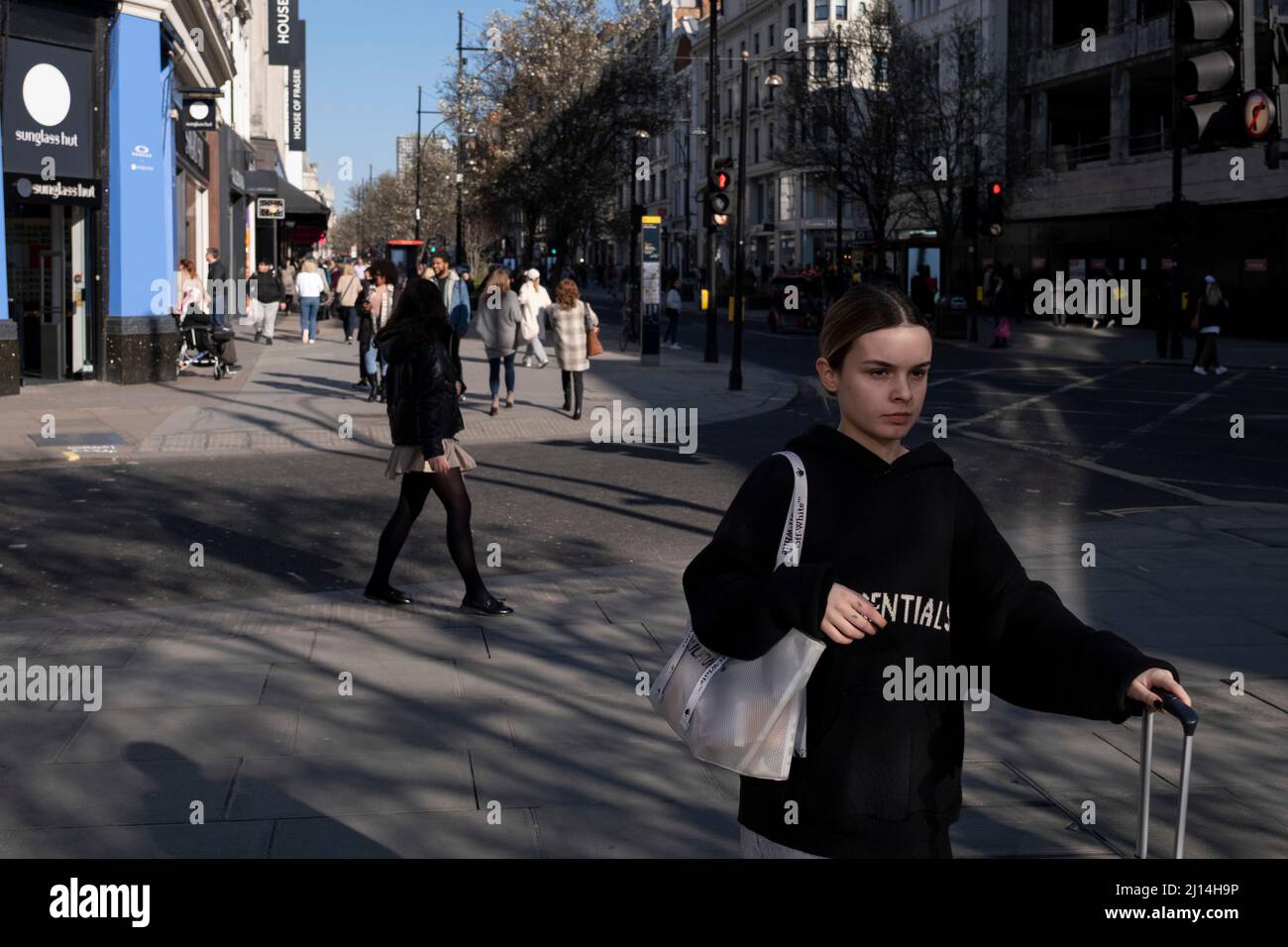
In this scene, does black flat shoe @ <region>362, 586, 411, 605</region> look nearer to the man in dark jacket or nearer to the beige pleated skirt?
the beige pleated skirt

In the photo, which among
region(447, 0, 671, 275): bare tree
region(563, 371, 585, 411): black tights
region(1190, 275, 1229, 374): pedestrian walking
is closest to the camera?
region(563, 371, 585, 411): black tights

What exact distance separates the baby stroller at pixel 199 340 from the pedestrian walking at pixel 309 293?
6.67m

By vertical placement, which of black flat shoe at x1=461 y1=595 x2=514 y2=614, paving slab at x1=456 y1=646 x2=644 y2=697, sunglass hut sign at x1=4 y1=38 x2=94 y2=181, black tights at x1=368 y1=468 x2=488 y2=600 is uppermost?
sunglass hut sign at x1=4 y1=38 x2=94 y2=181

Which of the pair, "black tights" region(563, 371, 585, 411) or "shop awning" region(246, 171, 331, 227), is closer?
"black tights" region(563, 371, 585, 411)

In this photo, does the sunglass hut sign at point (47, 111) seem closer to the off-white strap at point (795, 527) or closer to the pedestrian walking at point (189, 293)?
the pedestrian walking at point (189, 293)

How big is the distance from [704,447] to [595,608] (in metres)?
7.44

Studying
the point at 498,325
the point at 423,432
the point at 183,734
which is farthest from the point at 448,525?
the point at 498,325

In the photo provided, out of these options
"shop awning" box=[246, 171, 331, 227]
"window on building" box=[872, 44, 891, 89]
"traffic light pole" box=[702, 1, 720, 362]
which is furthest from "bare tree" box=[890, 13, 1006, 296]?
"shop awning" box=[246, 171, 331, 227]

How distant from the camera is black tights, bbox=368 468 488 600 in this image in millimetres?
8086

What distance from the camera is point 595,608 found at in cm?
823

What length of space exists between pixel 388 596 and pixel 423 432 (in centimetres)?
94

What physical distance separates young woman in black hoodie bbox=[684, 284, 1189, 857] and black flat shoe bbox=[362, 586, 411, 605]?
5.76 metres

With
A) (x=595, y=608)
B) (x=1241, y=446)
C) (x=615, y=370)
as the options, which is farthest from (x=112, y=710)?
(x=615, y=370)
